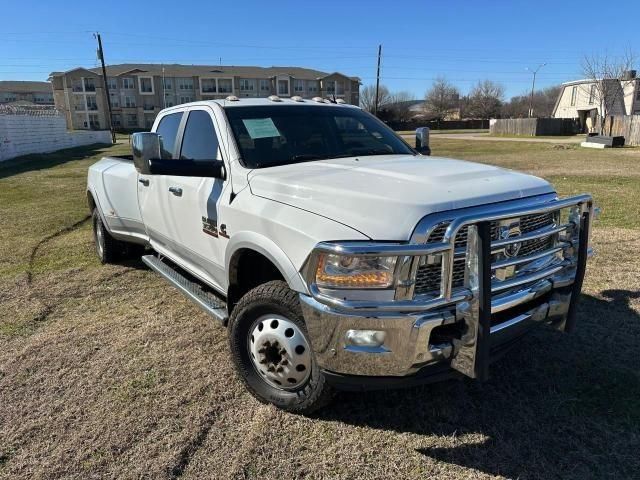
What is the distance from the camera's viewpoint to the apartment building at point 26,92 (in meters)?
107

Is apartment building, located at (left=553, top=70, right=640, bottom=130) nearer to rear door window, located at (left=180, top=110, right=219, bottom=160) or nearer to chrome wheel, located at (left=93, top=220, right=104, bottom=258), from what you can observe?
chrome wheel, located at (left=93, top=220, right=104, bottom=258)

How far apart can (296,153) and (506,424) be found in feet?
7.57

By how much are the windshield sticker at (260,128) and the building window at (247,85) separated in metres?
85.5

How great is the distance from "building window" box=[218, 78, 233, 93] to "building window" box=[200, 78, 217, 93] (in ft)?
2.95

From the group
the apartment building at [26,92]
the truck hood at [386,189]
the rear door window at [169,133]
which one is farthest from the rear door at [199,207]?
the apartment building at [26,92]

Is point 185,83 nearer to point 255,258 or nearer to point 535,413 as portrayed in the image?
point 255,258

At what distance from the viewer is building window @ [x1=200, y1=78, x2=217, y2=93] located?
278 feet

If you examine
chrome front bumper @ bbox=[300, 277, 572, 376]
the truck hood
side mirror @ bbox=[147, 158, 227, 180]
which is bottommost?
chrome front bumper @ bbox=[300, 277, 572, 376]

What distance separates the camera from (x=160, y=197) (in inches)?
179

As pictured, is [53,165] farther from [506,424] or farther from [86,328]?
[506,424]

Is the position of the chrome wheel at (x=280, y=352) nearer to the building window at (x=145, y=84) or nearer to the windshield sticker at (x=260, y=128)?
the windshield sticker at (x=260, y=128)

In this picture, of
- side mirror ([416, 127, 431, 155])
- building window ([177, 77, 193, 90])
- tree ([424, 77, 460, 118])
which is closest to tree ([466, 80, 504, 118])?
tree ([424, 77, 460, 118])

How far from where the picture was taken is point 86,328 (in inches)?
177

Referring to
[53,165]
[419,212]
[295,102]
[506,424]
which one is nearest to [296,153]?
[295,102]
